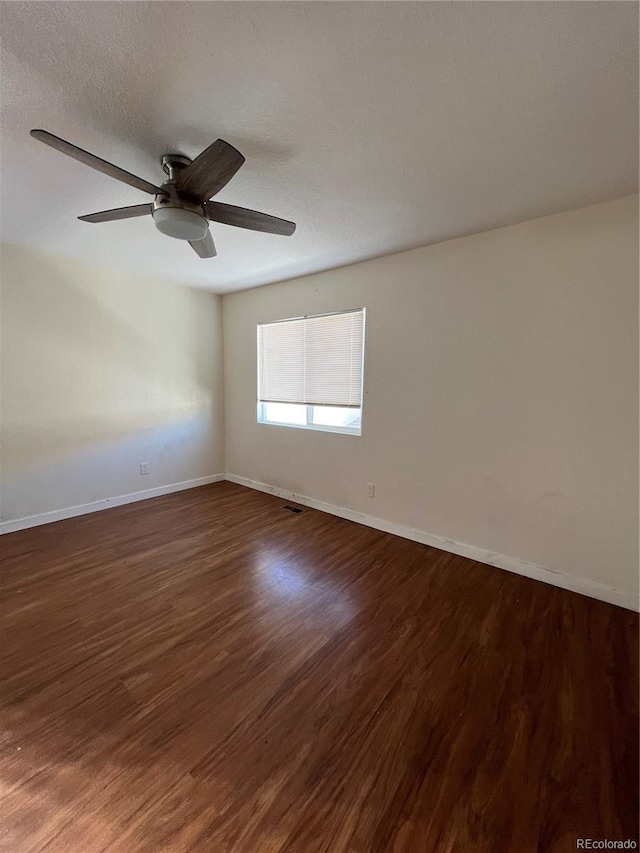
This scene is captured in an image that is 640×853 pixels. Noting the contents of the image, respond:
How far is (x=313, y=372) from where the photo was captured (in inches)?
140

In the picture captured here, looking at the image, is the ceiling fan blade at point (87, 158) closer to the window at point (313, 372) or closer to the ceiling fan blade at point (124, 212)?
the ceiling fan blade at point (124, 212)

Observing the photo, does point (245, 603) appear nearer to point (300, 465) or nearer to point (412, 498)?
point (412, 498)

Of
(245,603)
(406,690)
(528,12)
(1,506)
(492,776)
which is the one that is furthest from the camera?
(1,506)

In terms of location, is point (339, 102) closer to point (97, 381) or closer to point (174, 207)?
point (174, 207)

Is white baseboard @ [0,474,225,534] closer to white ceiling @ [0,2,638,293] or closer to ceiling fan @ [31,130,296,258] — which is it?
white ceiling @ [0,2,638,293]

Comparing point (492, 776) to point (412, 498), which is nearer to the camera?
point (492, 776)

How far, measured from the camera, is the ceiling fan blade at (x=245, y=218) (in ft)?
5.58

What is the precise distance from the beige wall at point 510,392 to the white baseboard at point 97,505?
1952mm

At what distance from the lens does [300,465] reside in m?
3.75

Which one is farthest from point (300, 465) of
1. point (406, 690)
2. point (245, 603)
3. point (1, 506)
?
point (1, 506)

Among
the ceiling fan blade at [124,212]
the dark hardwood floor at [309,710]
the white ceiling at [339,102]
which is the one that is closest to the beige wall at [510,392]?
the white ceiling at [339,102]

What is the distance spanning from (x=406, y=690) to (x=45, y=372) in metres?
3.68

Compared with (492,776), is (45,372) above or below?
above

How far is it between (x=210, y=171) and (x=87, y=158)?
1.48ft
